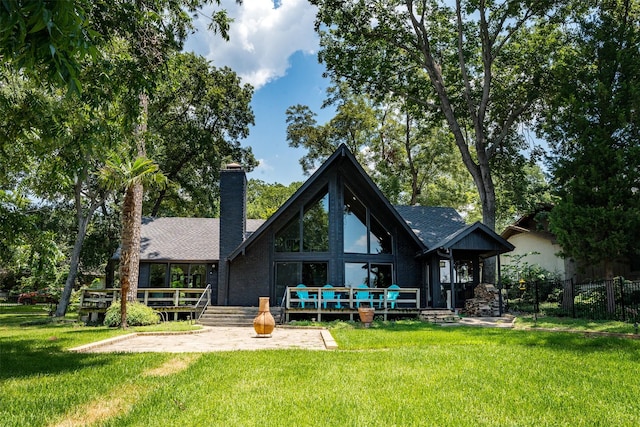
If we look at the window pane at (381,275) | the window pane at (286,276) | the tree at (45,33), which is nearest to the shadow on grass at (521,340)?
the window pane at (381,275)

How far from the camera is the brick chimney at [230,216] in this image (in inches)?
690

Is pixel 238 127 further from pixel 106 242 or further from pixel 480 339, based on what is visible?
pixel 480 339

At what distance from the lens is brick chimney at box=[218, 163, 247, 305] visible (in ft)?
57.5

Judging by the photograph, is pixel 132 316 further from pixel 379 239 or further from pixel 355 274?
pixel 379 239

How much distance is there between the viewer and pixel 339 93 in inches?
1166

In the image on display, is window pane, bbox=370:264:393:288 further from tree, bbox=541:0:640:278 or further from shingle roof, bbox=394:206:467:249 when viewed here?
tree, bbox=541:0:640:278

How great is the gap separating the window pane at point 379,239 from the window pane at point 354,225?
335 mm

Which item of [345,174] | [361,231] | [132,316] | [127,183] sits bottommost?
[132,316]

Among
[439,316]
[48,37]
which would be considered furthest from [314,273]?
[48,37]

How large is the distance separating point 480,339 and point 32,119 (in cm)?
993

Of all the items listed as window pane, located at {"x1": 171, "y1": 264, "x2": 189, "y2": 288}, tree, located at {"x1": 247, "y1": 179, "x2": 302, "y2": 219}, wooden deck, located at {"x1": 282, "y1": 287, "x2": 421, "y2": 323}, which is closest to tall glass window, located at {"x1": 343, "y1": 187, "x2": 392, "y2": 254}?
wooden deck, located at {"x1": 282, "y1": 287, "x2": 421, "y2": 323}

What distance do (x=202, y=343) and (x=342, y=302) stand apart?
7.41 metres

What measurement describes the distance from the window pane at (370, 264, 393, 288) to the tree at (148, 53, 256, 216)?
13.8 m

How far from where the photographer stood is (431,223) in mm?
20391
